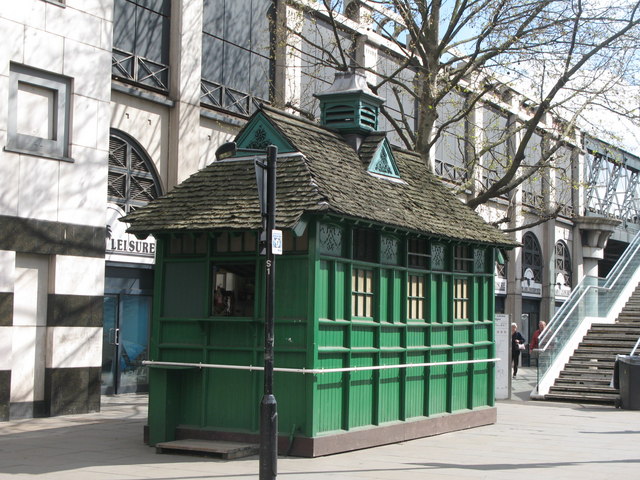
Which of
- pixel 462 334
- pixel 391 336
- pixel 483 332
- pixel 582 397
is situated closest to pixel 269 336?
pixel 391 336

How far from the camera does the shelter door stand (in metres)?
20.8

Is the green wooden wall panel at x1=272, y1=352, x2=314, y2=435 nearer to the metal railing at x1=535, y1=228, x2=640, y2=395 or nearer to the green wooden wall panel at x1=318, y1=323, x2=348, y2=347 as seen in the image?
the green wooden wall panel at x1=318, y1=323, x2=348, y2=347

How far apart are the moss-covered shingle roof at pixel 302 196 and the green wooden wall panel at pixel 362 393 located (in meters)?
1.94

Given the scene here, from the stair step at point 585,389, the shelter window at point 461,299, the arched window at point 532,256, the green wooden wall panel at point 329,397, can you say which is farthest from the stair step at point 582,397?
the arched window at point 532,256

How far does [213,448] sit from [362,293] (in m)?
3.00

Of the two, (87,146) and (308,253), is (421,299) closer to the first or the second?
(308,253)

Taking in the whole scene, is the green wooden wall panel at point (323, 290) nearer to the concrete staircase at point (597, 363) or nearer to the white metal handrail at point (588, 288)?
the concrete staircase at point (597, 363)

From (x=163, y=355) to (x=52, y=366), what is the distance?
4356mm

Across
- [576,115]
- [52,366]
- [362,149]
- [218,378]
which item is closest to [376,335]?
[218,378]

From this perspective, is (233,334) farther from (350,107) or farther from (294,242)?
(350,107)

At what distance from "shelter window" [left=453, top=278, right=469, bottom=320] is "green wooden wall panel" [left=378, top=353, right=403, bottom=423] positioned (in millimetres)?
2182

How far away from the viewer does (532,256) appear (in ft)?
137

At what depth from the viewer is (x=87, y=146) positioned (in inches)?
688

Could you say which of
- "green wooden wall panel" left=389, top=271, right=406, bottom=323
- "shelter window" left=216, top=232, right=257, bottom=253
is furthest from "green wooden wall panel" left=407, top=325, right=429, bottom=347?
"shelter window" left=216, top=232, right=257, bottom=253
